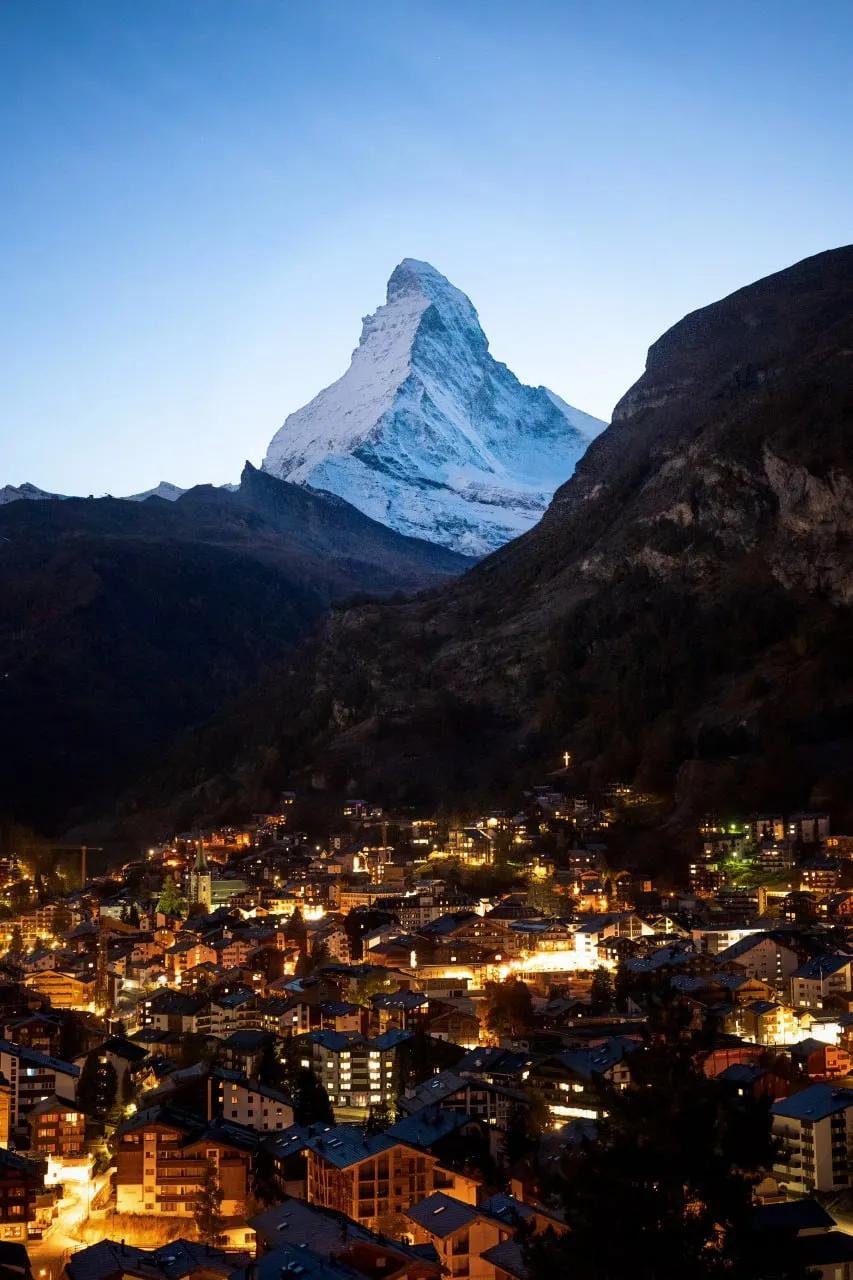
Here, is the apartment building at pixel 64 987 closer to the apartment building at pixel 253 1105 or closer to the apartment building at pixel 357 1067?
the apartment building at pixel 357 1067

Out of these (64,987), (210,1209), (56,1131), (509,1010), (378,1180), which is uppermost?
(509,1010)

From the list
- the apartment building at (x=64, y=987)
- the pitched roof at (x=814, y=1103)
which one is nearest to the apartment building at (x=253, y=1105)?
the pitched roof at (x=814, y=1103)

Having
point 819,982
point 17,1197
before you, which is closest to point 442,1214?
point 17,1197

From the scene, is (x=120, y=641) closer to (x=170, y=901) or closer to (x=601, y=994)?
(x=170, y=901)

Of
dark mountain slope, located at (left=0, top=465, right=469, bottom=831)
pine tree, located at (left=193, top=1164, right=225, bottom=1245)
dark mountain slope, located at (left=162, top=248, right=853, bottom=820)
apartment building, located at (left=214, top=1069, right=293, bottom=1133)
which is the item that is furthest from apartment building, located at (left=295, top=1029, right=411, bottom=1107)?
dark mountain slope, located at (left=0, top=465, right=469, bottom=831)

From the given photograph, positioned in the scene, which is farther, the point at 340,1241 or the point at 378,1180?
the point at 378,1180

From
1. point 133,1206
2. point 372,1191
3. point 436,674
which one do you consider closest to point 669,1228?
point 372,1191
